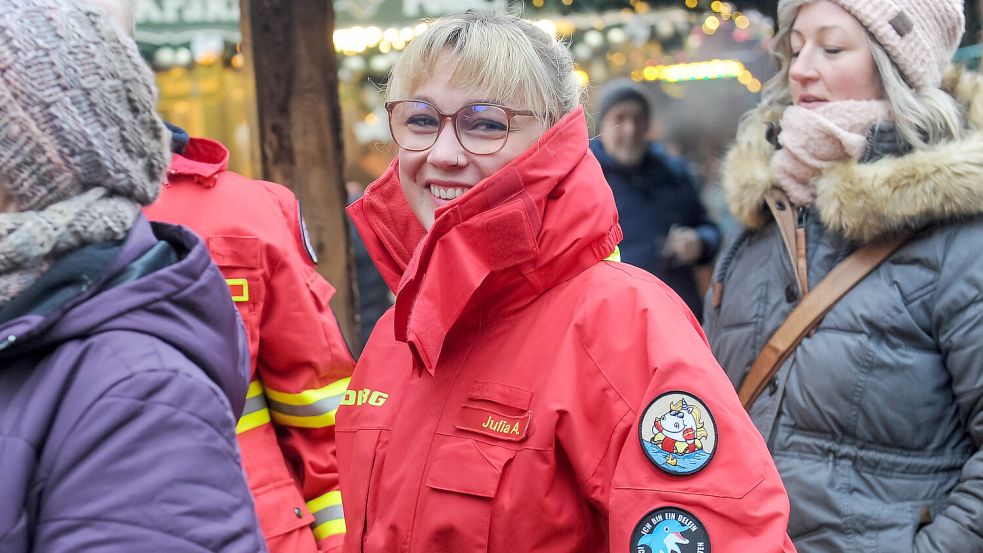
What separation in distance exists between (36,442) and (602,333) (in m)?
0.82

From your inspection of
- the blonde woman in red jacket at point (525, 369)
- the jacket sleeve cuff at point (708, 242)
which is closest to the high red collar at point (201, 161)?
the blonde woman in red jacket at point (525, 369)

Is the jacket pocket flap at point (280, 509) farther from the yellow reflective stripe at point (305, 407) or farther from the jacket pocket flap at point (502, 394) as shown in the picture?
the jacket pocket flap at point (502, 394)

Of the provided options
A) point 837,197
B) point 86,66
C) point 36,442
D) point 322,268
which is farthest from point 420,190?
point 322,268

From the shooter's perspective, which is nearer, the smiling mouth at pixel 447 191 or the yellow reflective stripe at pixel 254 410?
the smiling mouth at pixel 447 191

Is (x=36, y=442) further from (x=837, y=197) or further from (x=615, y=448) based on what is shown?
(x=837, y=197)

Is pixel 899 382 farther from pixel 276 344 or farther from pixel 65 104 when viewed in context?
pixel 65 104

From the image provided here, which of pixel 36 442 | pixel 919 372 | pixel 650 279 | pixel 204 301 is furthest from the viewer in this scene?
pixel 919 372

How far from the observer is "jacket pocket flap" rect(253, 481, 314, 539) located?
7.78 ft

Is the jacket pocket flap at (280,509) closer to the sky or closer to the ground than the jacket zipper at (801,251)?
closer to the ground

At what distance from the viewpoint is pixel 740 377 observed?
282cm

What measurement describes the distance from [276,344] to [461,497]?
94cm

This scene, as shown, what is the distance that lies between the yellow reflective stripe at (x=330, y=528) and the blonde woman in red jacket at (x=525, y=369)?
20.3 inches

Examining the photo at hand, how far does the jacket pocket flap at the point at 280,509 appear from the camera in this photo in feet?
7.78

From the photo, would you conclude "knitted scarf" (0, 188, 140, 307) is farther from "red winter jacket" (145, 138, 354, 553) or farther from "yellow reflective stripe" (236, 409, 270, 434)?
"yellow reflective stripe" (236, 409, 270, 434)
